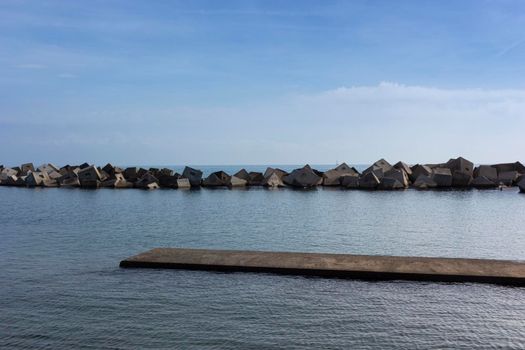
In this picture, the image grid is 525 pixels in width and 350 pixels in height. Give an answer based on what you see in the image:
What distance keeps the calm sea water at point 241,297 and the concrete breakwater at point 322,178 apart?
30345 mm

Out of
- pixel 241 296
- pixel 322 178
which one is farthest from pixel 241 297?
pixel 322 178

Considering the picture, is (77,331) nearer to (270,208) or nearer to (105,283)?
(105,283)

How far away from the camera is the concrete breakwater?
188 feet

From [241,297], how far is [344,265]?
3708 millimetres

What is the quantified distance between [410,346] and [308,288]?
13.3 feet

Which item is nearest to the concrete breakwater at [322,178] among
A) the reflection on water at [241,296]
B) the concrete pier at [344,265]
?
the reflection on water at [241,296]

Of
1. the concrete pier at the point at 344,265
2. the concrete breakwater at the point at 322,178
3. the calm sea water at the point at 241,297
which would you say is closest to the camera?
the calm sea water at the point at 241,297

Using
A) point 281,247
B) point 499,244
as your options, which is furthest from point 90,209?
point 499,244

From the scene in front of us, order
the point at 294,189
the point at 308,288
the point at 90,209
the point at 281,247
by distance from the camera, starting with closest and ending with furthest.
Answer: the point at 308,288 < the point at 281,247 < the point at 90,209 < the point at 294,189

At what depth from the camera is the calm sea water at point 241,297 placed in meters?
10.2

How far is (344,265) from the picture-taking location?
1516cm

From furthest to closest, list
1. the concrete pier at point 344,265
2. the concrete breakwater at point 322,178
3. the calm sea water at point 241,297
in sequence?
the concrete breakwater at point 322,178, the concrete pier at point 344,265, the calm sea water at point 241,297

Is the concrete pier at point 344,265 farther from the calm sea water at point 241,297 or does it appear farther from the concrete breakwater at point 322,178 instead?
the concrete breakwater at point 322,178

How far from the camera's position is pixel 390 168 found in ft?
197
